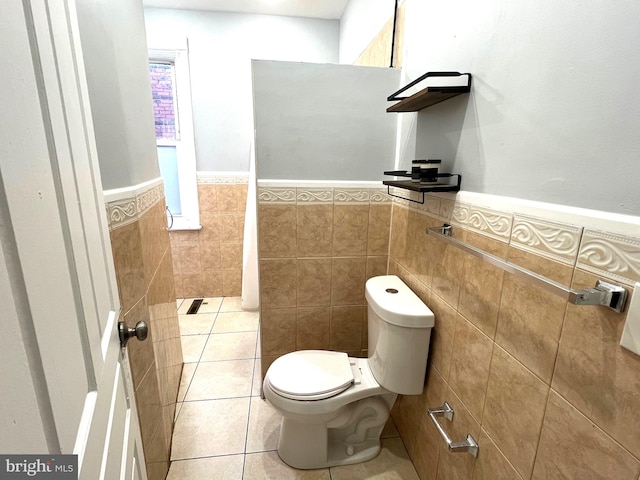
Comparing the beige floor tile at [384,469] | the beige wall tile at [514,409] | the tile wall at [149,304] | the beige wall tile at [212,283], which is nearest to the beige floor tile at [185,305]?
the beige wall tile at [212,283]

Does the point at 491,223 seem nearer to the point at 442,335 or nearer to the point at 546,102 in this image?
the point at 546,102

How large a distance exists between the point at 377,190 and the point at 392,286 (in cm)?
53

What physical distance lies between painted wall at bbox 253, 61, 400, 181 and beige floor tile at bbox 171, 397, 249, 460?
1.30m

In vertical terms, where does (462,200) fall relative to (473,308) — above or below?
above

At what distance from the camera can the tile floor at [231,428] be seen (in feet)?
4.40

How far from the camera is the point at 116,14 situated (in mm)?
1015

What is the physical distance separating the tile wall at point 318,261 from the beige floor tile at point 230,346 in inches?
18.4

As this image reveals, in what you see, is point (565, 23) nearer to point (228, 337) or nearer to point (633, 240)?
point (633, 240)

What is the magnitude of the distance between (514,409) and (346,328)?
101 centimetres

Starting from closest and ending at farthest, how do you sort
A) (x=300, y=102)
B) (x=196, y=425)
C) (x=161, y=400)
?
(x=161, y=400), (x=300, y=102), (x=196, y=425)

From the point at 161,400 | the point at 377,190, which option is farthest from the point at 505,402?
the point at 161,400

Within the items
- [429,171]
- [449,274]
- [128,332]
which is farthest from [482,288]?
[128,332]

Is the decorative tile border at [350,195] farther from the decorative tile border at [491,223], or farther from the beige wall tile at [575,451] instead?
the beige wall tile at [575,451]

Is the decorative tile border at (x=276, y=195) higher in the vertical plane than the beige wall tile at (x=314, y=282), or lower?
higher
